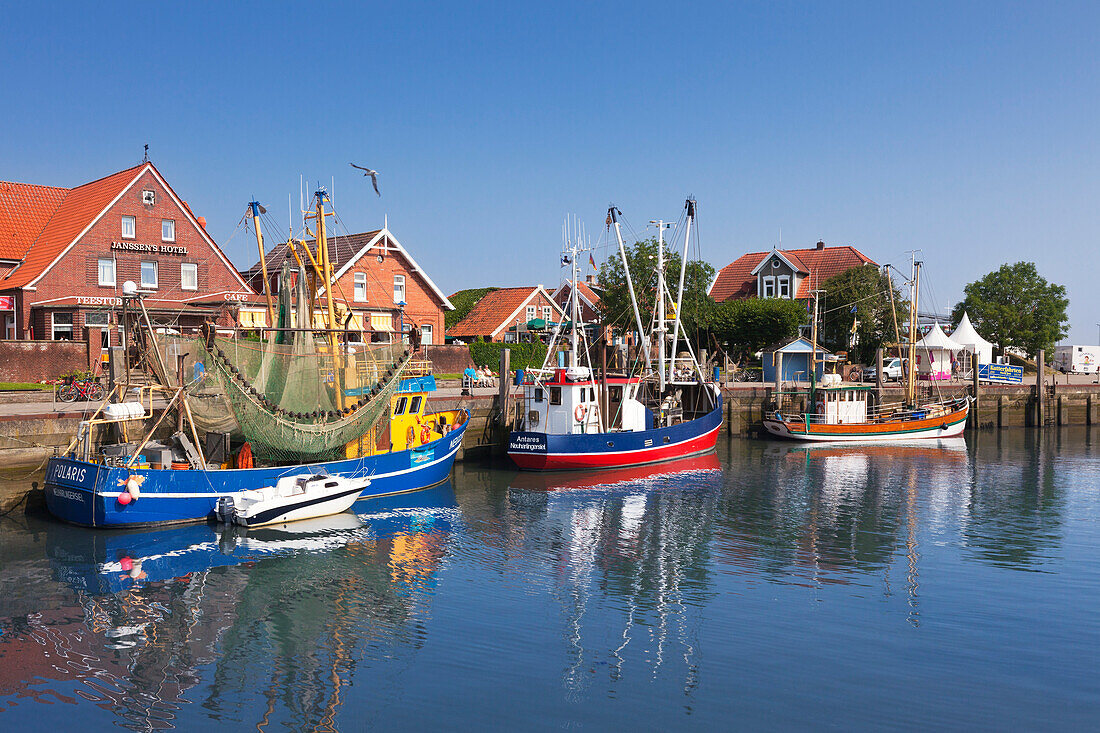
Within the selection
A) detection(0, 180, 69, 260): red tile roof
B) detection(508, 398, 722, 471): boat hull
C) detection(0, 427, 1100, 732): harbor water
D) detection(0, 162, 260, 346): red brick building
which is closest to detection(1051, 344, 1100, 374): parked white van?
detection(508, 398, 722, 471): boat hull

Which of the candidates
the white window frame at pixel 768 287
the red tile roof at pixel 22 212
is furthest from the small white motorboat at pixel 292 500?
the white window frame at pixel 768 287

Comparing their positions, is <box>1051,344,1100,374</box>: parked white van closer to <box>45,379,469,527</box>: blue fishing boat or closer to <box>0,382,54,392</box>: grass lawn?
<box>45,379,469,527</box>: blue fishing boat

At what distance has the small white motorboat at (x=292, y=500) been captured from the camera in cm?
2059

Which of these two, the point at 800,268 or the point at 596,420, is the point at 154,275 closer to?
the point at 596,420

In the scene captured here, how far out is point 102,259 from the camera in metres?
37.9

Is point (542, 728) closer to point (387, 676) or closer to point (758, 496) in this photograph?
point (387, 676)

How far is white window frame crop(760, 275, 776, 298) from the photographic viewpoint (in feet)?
209

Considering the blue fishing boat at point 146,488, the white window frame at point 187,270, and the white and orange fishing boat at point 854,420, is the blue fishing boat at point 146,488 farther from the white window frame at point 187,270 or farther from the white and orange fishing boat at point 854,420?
the white and orange fishing boat at point 854,420

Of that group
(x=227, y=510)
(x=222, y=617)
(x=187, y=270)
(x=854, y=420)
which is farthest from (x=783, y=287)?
(x=222, y=617)

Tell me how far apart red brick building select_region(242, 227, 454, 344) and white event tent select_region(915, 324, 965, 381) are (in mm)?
33183

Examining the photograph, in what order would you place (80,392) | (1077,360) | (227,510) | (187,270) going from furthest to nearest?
(1077,360)
(187,270)
(80,392)
(227,510)

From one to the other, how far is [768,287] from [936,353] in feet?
43.2

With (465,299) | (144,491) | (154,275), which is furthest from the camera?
(465,299)

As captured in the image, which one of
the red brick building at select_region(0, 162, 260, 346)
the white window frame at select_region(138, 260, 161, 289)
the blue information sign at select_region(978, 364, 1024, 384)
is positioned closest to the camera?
the red brick building at select_region(0, 162, 260, 346)
